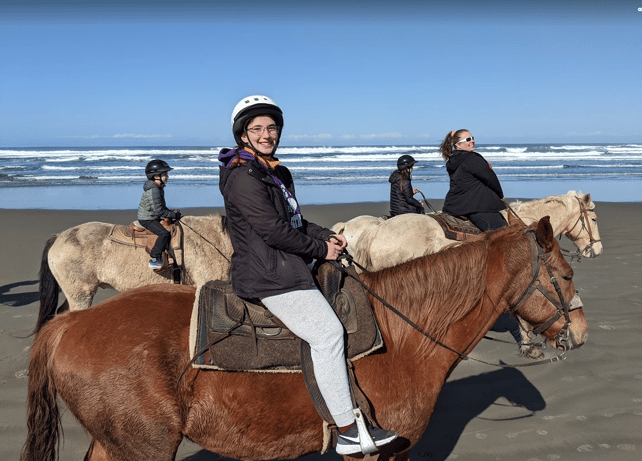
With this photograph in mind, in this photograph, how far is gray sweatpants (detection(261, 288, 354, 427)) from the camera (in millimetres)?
2896

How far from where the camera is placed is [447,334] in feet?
10.9

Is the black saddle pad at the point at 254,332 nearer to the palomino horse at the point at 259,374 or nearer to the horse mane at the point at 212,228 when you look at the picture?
the palomino horse at the point at 259,374

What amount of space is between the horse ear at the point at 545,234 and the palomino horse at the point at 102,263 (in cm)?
516

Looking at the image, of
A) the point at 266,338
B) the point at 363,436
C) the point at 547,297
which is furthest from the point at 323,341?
the point at 547,297

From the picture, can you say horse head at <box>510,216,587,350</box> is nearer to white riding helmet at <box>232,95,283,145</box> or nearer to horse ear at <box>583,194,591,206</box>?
white riding helmet at <box>232,95,283,145</box>

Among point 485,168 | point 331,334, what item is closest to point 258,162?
point 331,334

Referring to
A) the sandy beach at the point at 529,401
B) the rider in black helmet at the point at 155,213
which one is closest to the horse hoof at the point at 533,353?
the sandy beach at the point at 529,401

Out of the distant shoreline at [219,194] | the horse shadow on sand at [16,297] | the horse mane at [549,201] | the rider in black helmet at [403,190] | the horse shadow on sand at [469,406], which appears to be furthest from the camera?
the distant shoreline at [219,194]

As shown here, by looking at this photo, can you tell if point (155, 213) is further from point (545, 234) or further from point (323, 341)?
point (545, 234)

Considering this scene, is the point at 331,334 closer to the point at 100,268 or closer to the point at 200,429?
the point at 200,429

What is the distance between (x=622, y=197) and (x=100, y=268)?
84.1ft

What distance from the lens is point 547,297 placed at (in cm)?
332

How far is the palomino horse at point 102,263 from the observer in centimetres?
714

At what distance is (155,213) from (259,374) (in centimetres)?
495
